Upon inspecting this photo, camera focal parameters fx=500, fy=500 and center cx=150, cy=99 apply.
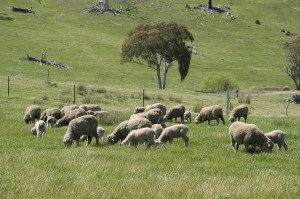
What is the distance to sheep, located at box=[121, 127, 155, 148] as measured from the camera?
18.6 metres

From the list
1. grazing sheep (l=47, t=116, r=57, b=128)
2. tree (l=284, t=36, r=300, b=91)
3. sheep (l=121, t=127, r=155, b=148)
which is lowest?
grazing sheep (l=47, t=116, r=57, b=128)

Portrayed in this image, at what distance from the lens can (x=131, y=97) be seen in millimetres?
52062

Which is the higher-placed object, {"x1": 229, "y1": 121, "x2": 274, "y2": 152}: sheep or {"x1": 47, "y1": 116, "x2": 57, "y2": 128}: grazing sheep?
{"x1": 229, "y1": 121, "x2": 274, "y2": 152}: sheep

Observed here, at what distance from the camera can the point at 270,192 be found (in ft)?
37.4

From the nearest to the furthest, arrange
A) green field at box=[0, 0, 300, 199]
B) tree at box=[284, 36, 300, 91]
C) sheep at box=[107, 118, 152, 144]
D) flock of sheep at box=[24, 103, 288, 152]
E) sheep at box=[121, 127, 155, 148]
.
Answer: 1. green field at box=[0, 0, 300, 199]
2. flock of sheep at box=[24, 103, 288, 152]
3. sheep at box=[121, 127, 155, 148]
4. sheep at box=[107, 118, 152, 144]
5. tree at box=[284, 36, 300, 91]

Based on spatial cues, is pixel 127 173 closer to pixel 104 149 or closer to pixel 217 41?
pixel 104 149

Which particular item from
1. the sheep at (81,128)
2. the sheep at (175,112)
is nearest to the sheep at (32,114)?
the sheep at (175,112)

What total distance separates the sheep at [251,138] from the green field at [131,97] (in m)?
0.64

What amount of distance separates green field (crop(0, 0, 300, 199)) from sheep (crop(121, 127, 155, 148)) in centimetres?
47

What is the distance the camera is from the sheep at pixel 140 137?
18641mm

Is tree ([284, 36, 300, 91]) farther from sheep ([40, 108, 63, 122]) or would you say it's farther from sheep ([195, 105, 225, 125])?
sheep ([40, 108, 63, 122])

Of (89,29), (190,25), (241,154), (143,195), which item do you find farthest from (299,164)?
(190,25)

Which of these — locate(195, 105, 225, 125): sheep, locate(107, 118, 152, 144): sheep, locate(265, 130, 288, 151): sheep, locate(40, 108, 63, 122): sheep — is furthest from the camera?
locate(195, 105, 225, 125): sheep

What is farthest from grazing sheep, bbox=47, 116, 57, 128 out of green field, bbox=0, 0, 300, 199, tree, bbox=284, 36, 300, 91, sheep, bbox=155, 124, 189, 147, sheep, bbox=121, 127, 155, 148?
tree, bbox=284, 36, 300, 91
